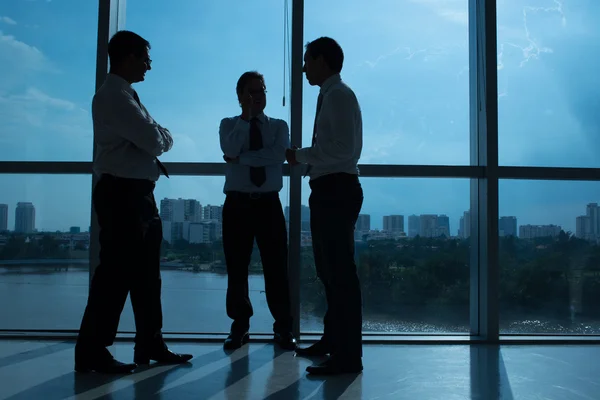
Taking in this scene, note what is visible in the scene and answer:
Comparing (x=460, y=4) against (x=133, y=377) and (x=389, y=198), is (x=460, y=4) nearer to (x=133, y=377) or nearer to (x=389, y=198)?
(x=389, y=198)

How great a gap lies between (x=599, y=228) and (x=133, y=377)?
9.73 feet

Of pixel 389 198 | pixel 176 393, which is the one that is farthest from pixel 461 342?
pixel 176 393

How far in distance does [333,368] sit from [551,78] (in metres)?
2.44

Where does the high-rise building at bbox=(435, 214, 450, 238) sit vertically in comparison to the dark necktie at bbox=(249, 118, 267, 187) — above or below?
below

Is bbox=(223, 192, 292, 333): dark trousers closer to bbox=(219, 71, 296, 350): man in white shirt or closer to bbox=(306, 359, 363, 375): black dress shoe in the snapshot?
bbox=(219, 71, 296, 350): man in white shirt

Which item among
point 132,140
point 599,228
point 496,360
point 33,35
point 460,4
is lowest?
point 496,360

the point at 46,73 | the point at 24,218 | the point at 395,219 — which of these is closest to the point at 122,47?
the point at 46,73

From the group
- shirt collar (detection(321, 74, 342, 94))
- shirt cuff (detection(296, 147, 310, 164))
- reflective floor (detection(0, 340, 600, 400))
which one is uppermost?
shirt collar (detection(321, 74, 342, 94))

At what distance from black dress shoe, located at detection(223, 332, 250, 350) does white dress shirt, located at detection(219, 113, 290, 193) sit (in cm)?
81

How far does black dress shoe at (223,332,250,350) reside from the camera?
2852 mm

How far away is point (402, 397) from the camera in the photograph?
6.59ft

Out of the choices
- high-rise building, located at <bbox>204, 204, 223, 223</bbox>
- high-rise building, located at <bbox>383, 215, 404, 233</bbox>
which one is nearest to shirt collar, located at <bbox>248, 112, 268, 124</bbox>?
high-rise building, located at <bbox>204, 204, 223, 223</bbox>

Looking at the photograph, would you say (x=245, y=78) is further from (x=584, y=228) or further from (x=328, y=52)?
(x=584, y=228)

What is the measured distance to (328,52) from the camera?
249cm
